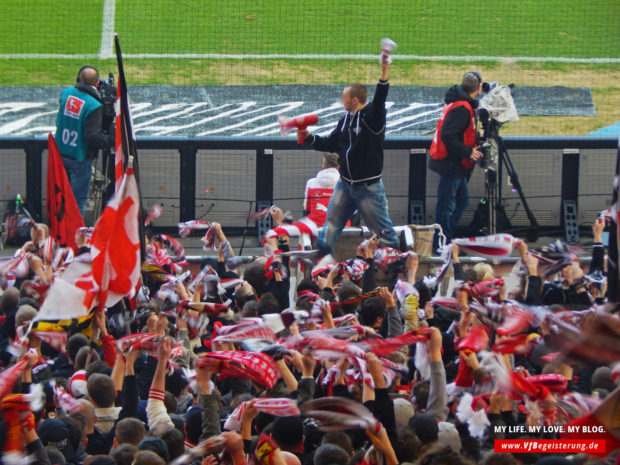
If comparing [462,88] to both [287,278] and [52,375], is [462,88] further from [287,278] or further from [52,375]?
[52,375]

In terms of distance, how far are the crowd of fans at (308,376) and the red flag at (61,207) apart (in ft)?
4.26

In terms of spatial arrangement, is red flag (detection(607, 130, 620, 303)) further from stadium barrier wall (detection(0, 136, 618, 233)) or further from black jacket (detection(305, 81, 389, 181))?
Answer: stadium barrier wall (detection(0, 136, 618, 233))

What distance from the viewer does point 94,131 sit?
8.70m

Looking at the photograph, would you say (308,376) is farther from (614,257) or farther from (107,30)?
(107,30)

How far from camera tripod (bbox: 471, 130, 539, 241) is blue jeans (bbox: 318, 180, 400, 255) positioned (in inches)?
80.2

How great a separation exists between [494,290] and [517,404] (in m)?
1.19

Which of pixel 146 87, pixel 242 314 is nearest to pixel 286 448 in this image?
pixel 242 314

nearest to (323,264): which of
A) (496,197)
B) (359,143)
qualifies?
(359,143)

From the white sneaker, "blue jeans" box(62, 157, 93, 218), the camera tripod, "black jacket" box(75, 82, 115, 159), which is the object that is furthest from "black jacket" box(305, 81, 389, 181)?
"blue jeans" box(62, 157, 93, 218)

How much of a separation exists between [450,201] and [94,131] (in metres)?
2.99

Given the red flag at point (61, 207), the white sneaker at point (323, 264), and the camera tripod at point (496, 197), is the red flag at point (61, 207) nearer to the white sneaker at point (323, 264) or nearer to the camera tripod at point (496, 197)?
the white sneaker at point (323, 264)

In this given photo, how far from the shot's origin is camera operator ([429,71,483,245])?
8508 millimetres

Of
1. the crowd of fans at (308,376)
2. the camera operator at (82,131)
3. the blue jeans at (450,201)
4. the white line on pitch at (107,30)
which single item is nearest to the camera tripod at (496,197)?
the blue jeans at (450,201)

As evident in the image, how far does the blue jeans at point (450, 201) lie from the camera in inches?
339
